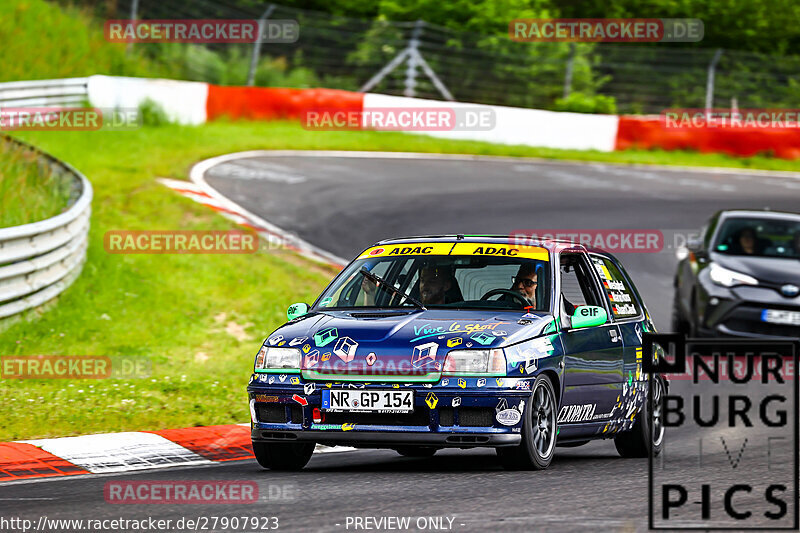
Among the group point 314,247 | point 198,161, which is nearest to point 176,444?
point 314,247

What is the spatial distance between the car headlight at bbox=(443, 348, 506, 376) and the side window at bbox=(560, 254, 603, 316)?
1261mm

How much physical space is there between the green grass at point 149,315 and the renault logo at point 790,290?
5234 mm

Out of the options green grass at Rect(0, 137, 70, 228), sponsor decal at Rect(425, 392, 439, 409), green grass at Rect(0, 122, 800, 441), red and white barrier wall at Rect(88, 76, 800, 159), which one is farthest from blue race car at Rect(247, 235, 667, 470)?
red and white barrier wall at Rect(88, 76, 800, 159)

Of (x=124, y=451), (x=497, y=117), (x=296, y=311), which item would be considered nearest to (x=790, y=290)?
(x=296, y=311)

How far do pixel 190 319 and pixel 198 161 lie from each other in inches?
367

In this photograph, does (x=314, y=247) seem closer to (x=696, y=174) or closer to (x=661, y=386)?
(x=661, y=386)

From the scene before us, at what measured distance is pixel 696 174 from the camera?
2758 cm

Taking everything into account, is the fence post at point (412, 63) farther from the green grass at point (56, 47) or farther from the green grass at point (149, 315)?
the green grass at point (149, 315)

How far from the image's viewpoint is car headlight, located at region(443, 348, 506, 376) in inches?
279

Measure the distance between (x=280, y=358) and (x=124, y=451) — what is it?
160 cm

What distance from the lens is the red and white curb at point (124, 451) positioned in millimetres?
7750

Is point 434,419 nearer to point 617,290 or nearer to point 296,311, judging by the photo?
point 296,311

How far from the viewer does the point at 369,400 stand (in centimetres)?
711

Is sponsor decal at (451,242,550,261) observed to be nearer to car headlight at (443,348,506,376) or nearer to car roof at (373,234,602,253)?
car roof at (373,234,602,253)
